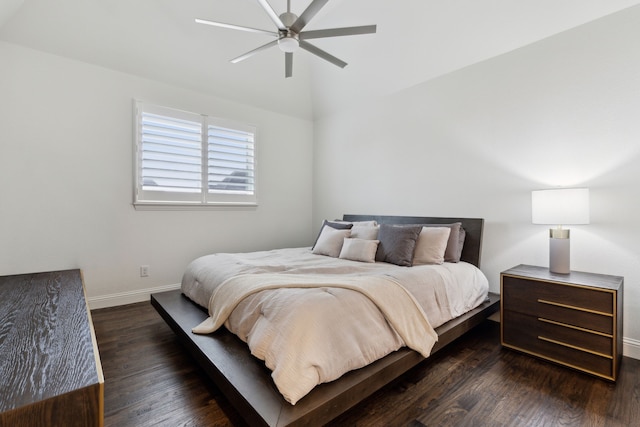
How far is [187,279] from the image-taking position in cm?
270

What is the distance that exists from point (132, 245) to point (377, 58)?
12.1ft

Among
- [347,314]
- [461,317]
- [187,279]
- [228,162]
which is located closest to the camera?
[347,314]

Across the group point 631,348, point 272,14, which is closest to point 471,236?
point 631,348

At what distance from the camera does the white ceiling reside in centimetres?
260

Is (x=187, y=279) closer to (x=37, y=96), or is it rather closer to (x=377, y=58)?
(x=37, y=96)

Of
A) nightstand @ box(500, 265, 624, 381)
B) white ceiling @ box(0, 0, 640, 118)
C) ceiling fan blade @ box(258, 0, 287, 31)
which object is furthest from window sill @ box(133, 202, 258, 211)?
nightstand @ box(500, 265, 624, 381)

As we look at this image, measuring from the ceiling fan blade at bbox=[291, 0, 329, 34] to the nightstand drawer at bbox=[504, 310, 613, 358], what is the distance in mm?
2735

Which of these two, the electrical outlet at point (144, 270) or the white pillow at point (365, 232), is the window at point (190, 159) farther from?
the white pillow at point (365, 232)

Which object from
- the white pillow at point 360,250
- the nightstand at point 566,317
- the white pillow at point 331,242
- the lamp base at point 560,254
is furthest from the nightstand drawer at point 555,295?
the white pillow at point 331,242

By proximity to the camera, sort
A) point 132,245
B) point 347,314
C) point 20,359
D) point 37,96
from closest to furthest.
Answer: point 20,359 < point 347,314 < point 37,96 < point 132,245

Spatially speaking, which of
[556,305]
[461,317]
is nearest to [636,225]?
[556,305]

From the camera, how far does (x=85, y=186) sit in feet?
10.2

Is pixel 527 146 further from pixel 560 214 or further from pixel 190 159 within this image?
pixel 190 159

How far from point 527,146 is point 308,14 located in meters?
2.27
